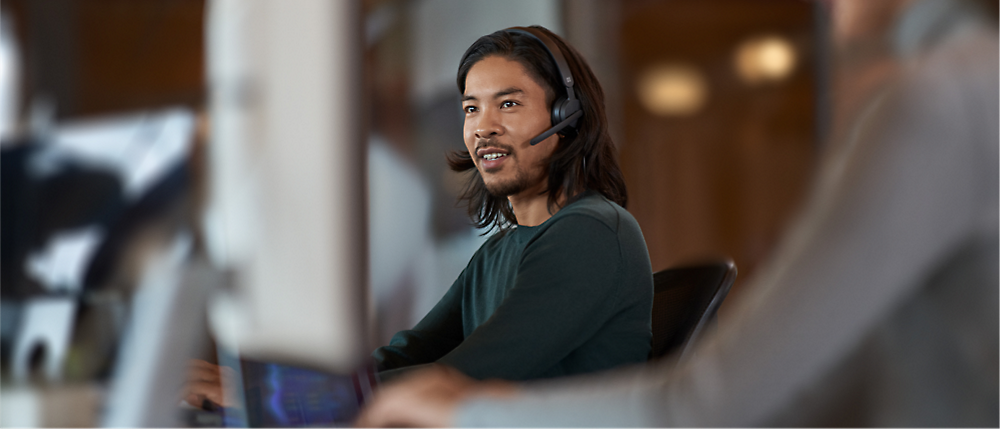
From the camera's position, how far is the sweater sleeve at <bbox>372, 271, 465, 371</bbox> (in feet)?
3.03

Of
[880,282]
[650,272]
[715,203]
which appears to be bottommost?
[715,203]

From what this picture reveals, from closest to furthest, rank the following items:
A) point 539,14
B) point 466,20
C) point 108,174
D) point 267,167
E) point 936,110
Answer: point 936,110 → point 267,167 → point 108,174 → point 539,14 → point 466,20

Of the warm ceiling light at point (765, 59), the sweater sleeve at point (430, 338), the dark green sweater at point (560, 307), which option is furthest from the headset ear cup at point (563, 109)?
the warm ceiling light at point (765, 59)

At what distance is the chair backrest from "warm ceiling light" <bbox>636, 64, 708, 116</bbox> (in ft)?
9.92

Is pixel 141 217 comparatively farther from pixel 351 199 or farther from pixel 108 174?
pixel 351 199

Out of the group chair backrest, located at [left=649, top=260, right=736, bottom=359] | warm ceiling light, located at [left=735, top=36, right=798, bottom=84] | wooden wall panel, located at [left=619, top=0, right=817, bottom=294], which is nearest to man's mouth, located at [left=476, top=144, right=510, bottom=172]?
chair backrest, located at [left=649, top=260, right=736, bottom=359]

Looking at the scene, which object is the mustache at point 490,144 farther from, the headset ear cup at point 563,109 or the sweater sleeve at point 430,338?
the sweater sleeve at point 430,338

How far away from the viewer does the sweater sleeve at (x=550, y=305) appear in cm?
69

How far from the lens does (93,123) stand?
1.95ft

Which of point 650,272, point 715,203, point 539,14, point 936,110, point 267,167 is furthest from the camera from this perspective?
point 715,203

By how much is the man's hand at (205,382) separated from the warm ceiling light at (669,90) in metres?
3.65

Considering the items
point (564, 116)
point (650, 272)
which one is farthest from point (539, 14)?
point (650, 272)

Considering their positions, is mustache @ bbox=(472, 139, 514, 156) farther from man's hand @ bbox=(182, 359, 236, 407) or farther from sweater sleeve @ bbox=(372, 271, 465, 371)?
man's hand @ bbox=(182, 359, 236, 407)

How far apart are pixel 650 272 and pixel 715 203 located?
10.8ft
